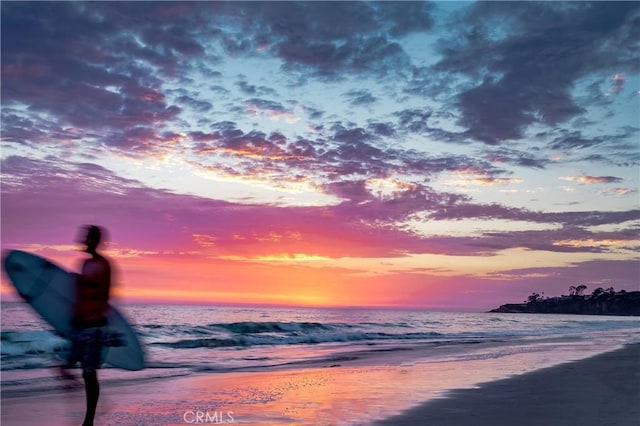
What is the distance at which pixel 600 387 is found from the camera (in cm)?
898

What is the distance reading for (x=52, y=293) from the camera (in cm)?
688

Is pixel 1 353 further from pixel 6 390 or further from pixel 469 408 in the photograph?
pixel 469 408

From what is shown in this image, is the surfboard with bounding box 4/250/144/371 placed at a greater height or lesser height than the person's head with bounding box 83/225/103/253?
lesser

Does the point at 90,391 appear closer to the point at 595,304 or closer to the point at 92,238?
the point at 92,238

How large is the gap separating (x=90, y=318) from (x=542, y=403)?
18.7ft

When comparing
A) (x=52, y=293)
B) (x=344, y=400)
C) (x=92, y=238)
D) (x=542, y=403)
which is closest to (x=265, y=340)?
(x=344, y=400)

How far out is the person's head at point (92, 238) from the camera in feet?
18.9

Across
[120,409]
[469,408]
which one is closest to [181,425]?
[120,409]

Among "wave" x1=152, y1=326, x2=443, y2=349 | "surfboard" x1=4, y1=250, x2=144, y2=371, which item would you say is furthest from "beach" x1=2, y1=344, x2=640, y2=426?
"wave" x1=152, y1=326, x2=443, y2=349

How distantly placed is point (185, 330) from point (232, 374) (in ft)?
51.2

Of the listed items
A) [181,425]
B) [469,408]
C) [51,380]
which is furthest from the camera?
[51,380]

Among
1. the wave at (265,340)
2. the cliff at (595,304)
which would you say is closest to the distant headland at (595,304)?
the cliff at (595,304)

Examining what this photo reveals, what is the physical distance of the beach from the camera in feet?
21.5

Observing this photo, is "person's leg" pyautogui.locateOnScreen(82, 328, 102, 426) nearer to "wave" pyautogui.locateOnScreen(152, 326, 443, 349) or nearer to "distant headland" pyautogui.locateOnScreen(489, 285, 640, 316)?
"wave" pyautogui.locateOnScreen(152, 326, 443, 349)
